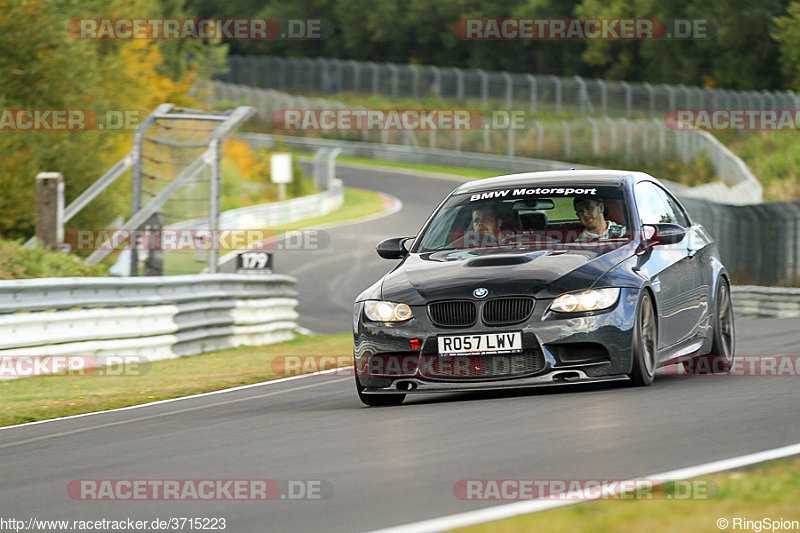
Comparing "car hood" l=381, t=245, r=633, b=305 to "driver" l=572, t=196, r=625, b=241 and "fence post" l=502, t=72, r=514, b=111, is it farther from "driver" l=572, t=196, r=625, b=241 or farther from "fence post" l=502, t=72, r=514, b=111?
"fence post" l=502, t=72, r=514, b=111

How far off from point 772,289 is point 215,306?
10106 mm

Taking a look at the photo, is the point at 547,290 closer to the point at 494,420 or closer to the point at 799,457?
the point at 494,420

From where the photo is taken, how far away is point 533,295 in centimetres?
904

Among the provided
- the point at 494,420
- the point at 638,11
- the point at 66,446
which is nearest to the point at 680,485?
the point at 494,420

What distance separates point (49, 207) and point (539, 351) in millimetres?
13423

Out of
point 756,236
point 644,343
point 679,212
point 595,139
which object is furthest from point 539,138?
point 644,343

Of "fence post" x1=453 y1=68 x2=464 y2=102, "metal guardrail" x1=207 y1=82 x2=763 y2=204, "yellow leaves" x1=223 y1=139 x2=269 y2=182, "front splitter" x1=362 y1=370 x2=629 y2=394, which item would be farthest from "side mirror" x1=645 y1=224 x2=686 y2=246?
"fence post" x1=453 y1=68 x2=464 y2=102

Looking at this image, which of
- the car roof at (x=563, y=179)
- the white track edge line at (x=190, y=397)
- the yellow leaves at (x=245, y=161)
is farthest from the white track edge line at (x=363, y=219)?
the car roof at (x=563, y=179)

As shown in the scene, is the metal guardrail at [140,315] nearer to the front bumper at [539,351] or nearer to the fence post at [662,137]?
the front bumper at [539,351]

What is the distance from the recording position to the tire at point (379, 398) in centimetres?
967

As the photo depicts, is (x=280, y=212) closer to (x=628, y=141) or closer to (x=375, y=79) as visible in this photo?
(x=628, y=141)

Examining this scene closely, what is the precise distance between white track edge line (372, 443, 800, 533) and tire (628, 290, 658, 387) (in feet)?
9.11

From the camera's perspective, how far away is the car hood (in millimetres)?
9094

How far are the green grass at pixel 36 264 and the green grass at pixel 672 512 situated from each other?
43.4 feet
